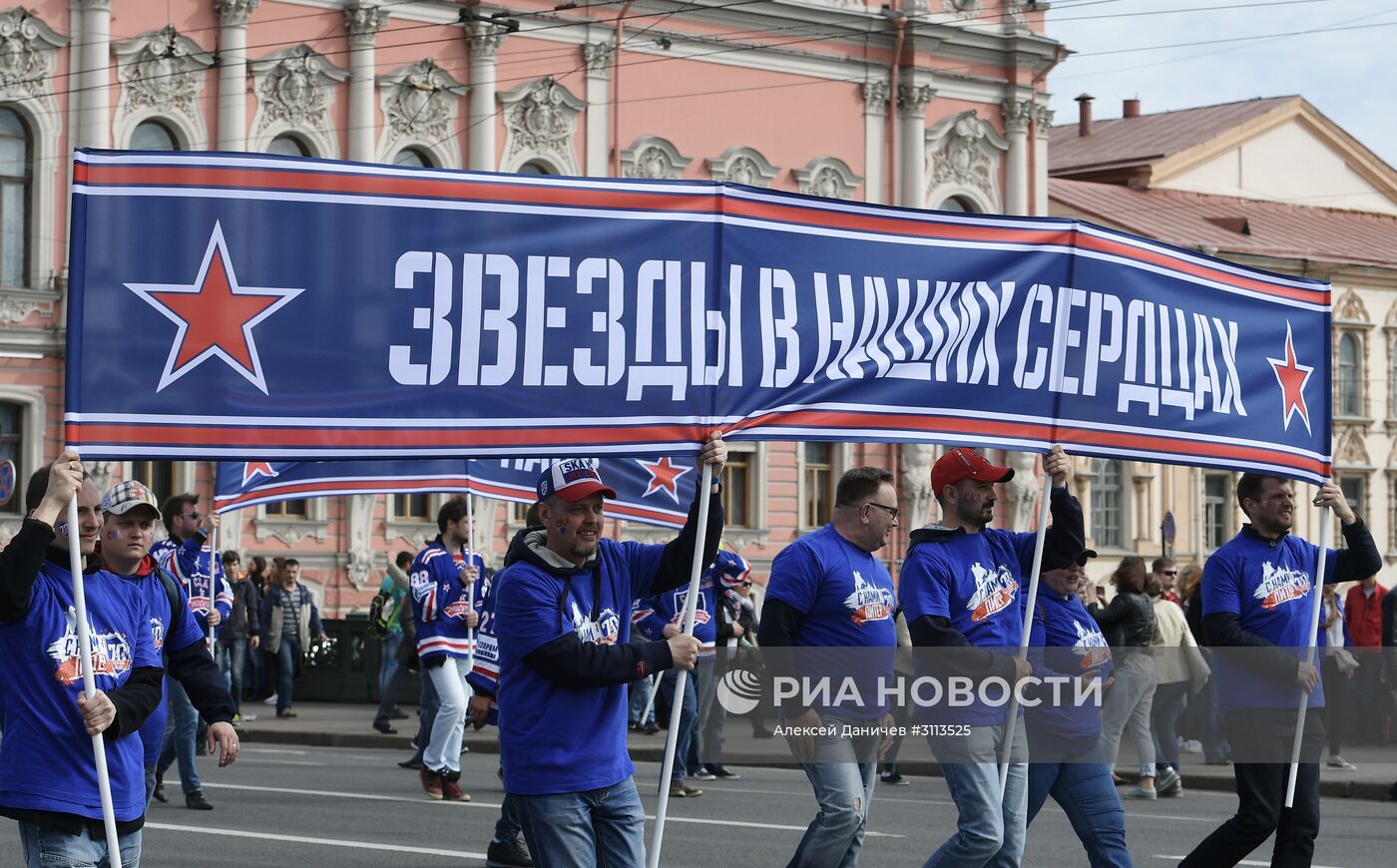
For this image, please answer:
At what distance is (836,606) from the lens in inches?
348

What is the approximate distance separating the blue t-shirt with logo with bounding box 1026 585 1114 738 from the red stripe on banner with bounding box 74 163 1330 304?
63.5 inches

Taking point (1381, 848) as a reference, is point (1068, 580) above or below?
above

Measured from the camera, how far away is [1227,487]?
175ft

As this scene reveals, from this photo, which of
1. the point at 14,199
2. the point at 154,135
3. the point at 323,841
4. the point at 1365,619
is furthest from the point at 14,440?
the point at 323,841

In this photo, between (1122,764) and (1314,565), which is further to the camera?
(1122,764)

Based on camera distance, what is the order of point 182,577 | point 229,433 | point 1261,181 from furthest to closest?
point 1261,181
point 182,577
point 229,433

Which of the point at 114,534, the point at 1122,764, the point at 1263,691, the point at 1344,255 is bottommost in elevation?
the point at 1122,764

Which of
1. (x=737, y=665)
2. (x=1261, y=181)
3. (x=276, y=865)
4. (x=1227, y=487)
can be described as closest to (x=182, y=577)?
(x=276, y=865)

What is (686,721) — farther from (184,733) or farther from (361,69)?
(361,69)

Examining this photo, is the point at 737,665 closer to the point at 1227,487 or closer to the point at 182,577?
the point at 182,577

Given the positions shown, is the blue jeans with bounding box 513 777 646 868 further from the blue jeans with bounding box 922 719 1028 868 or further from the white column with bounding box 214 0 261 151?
the white column with bounding box 214 0 261 151

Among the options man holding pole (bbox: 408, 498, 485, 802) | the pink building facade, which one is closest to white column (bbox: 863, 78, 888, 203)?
the pink building facade

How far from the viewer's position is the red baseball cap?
868 centimetres

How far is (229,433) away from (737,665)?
525 inches
